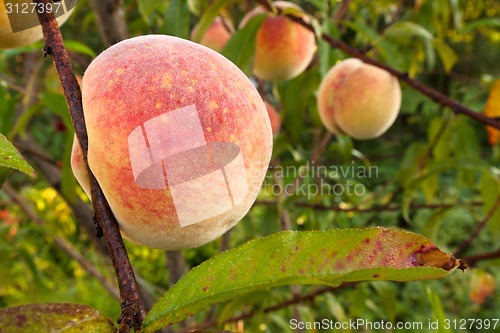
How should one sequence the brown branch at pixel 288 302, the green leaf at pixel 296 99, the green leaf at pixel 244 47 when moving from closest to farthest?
1. the green leaf at pixel 244 47
2. the brown branch at pixel 288 302
3. the green leaf at pixel 296 99

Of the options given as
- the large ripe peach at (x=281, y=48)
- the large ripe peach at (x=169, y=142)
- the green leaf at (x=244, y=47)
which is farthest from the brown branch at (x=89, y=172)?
the large ripe peach at (x=281, y=48)

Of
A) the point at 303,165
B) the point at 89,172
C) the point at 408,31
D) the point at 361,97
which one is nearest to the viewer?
the point at 89,172

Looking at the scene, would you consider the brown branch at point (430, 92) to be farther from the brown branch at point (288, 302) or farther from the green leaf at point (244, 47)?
the brown branch at point (288, 302)

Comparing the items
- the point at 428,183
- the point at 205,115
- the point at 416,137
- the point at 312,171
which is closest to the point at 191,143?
the point at 205,115

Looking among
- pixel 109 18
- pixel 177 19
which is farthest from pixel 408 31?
pixel 109 18

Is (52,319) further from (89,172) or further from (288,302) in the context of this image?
(288,302)

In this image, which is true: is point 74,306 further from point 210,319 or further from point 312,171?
point 210,319
